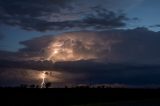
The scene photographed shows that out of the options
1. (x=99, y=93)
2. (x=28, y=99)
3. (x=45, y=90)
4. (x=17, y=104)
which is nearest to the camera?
(x=17, y=104)

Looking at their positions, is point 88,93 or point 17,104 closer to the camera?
point 17,104

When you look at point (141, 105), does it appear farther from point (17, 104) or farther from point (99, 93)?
point (99, 93)

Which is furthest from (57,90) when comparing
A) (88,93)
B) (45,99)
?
(45,99)

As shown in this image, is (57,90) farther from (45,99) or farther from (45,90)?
(45,99)

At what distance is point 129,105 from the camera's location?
131 metres

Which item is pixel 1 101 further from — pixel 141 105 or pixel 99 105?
pixel 141 105

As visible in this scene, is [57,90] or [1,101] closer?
[1,101]

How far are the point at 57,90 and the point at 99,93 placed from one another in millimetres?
16210

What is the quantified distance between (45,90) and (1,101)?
50.8 meters

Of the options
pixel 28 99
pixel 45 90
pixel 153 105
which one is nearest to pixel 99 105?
pixel 153 105

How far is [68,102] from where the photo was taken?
145m

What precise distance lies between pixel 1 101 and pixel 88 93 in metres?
62.6

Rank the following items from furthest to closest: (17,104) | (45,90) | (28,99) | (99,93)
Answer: (99,93), (45,90), (28,99), (17,104)

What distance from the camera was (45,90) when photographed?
182 metres
